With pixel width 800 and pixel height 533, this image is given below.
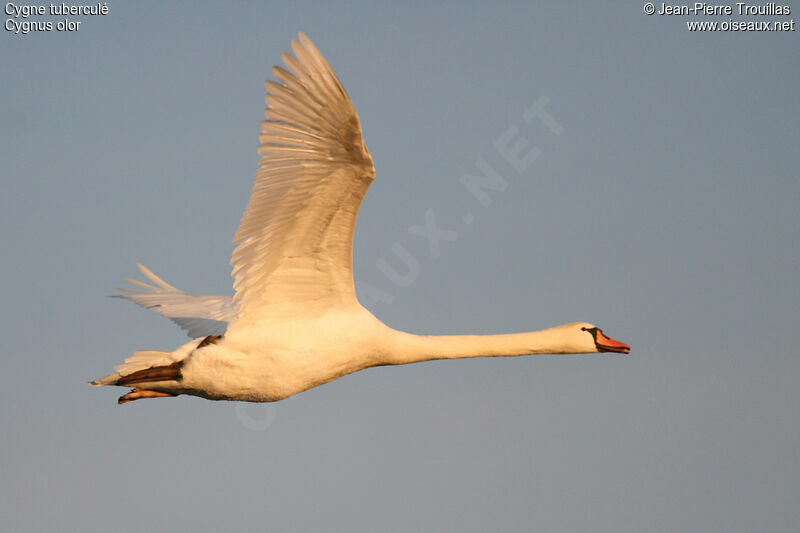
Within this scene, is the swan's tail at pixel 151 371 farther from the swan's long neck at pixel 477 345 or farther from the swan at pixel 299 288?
the swan's long neck at pixel 477 345

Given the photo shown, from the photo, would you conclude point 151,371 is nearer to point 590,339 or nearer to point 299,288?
point 299,288

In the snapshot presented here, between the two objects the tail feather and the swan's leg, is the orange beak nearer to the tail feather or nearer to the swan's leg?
the tail feather

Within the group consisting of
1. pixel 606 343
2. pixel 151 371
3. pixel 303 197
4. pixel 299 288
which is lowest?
pixel 606 343

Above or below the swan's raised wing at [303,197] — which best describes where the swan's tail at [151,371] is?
below

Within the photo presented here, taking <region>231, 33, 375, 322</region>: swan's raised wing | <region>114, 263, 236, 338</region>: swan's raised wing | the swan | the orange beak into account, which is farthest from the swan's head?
<region>114, 263, 236, 338</region>: swan's raised wing

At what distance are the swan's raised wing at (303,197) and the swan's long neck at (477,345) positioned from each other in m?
1.03

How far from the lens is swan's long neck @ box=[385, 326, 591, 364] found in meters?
13.4

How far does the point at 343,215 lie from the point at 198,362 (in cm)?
262

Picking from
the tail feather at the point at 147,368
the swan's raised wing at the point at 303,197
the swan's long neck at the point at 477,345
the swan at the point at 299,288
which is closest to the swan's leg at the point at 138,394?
the swan at the point at 299,288

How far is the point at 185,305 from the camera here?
15852mm

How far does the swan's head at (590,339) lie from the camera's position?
47.5ft

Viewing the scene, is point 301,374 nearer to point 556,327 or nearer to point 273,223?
point 273,223

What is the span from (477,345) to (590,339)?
5.75 feet

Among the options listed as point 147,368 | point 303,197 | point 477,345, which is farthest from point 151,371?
point 477,345
